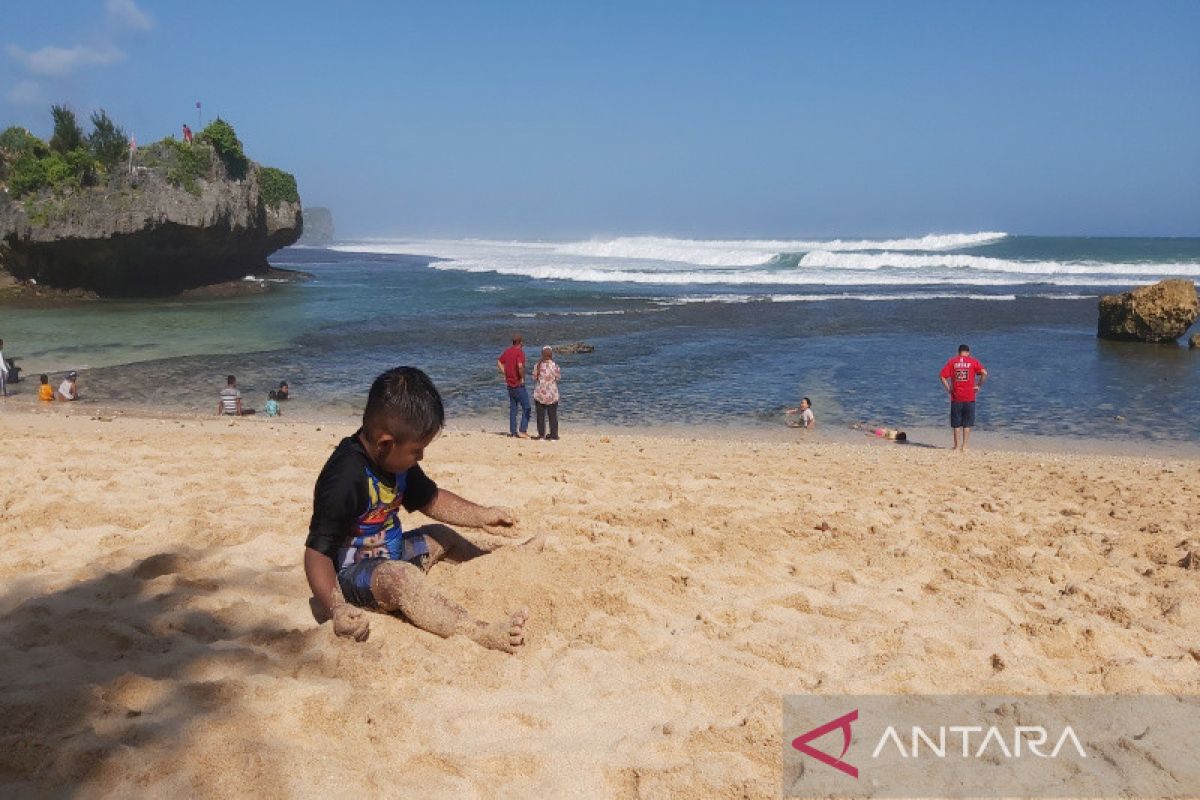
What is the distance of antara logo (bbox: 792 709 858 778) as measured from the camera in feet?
9.93

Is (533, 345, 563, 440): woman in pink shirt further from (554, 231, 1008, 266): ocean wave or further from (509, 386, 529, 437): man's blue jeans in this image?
(554, 231, 1008, 266): ocean wave

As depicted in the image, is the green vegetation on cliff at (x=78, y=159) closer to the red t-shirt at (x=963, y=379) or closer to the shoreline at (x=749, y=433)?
the shoreline at (x=749, y=433)

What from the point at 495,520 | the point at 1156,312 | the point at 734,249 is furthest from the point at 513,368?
the point at 734,249

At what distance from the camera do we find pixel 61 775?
2.63 metres

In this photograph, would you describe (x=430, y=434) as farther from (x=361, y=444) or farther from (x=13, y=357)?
(x=13, y=357)

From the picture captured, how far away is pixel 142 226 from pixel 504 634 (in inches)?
1480

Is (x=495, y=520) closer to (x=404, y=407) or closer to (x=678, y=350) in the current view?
(x=404, y=407)

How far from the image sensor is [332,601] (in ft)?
12.6

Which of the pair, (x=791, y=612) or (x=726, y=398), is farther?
(x=726, y=398)

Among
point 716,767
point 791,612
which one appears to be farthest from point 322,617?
point 791,612

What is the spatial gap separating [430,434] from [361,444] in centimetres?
40

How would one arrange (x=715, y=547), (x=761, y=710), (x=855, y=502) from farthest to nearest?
(x=855, y=502) → (x=715, y=547) → (x=761, y=710)

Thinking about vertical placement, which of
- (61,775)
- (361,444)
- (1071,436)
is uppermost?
(361,444)

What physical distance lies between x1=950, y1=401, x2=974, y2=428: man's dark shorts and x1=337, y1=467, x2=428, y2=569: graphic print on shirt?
1020 cm
